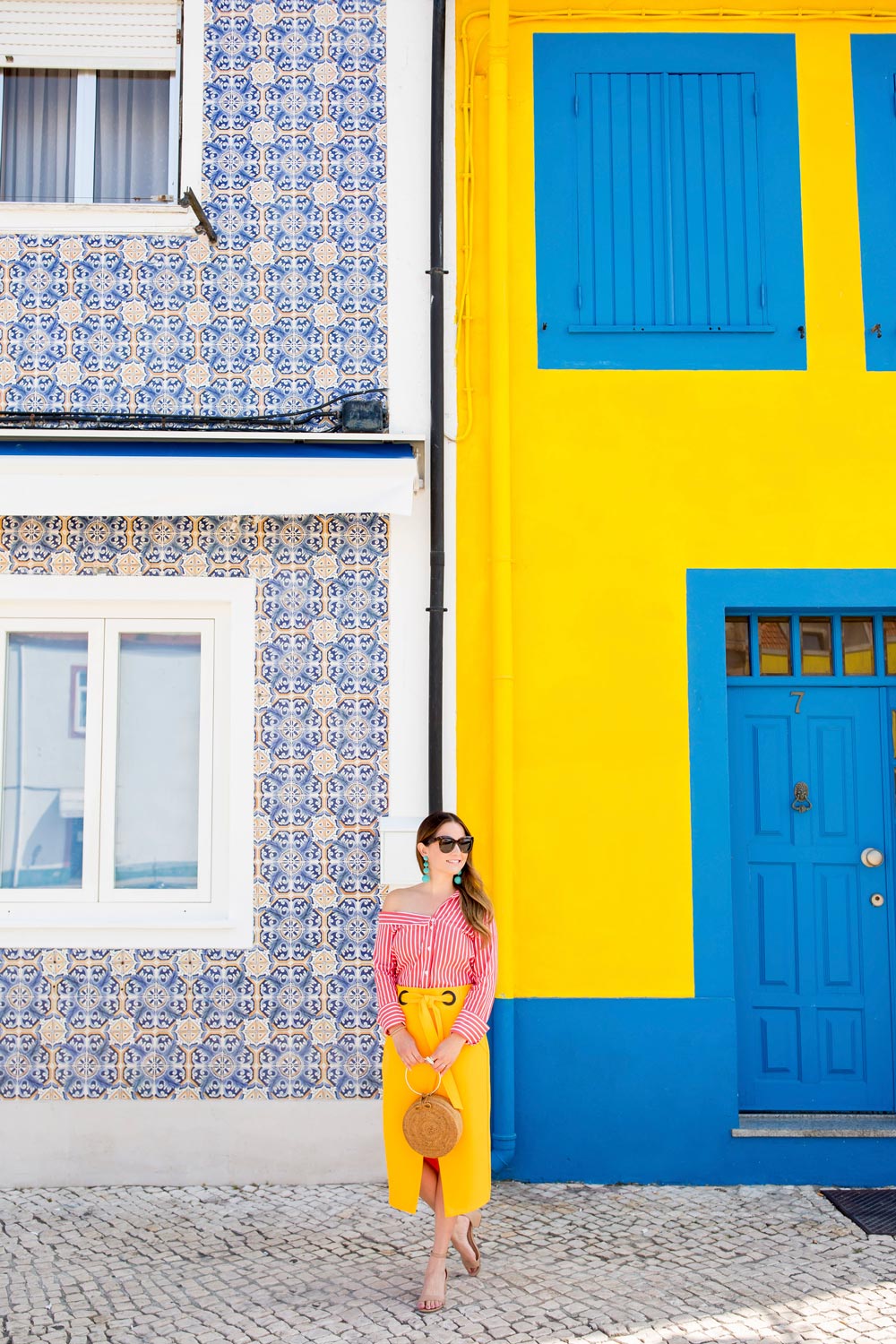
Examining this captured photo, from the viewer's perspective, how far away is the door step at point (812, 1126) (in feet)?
19.1

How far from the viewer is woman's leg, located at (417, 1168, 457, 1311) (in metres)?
4.34

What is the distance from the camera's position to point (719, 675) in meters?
6.05

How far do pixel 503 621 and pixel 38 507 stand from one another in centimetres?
247


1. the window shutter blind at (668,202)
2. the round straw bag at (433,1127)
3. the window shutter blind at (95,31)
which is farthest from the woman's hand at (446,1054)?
the window shutter blind at (95,31)

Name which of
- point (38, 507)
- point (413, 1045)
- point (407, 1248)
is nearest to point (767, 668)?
point (413, 1045)

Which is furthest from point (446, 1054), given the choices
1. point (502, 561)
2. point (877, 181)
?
point (877, 181)

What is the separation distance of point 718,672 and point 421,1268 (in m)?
3.21

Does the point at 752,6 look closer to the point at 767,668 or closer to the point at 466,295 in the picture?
the point at 466,295

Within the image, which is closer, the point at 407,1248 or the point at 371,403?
the point at 407,1248

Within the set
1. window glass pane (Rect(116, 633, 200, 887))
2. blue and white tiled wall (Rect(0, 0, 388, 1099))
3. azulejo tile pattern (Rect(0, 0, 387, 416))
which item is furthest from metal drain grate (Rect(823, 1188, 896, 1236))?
azulejo tile pattern (Rect(0, 0, 387, 416))

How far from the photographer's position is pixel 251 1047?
581cm

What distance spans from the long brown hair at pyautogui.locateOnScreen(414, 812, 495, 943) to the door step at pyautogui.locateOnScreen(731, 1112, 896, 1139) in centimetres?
226

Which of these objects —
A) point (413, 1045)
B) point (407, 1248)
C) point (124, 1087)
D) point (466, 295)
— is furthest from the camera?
point (466, 295)

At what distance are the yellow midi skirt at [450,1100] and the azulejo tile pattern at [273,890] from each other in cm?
138
